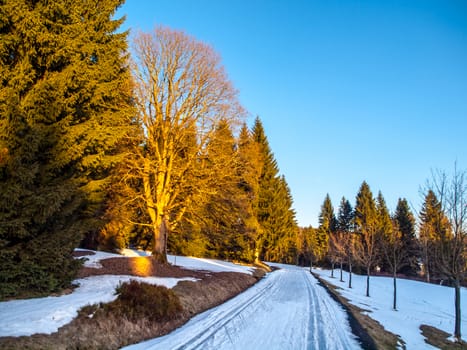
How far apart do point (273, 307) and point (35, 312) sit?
302 inches

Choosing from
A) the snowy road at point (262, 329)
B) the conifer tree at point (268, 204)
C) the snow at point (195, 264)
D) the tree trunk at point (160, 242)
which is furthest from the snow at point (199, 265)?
the conifer tree at point (268, 204)

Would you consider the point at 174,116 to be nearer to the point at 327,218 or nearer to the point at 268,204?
the point at 268,204

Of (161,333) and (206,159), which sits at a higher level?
(206,159)

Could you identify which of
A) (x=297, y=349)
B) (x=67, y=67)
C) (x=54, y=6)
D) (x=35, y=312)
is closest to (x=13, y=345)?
(x=35, y=312)

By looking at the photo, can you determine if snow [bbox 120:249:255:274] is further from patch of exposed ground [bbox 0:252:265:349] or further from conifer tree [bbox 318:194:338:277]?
conifer tree [bbox 318:194:338:277]

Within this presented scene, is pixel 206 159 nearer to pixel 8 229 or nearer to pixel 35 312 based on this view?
pixel 8 229

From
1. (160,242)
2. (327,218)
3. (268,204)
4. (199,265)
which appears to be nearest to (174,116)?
(160,242)

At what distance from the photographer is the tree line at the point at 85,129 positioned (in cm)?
738

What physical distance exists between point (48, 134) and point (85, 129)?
3.26ft

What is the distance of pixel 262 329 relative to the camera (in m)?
7.91

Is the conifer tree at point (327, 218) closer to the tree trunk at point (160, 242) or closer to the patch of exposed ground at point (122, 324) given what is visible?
the tree trunk at point (160, 242)

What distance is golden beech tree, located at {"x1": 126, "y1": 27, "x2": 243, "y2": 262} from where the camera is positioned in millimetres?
15547

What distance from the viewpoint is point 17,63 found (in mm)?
8148

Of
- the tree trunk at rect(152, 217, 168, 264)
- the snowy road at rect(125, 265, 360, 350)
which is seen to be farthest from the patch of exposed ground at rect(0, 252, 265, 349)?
the tree trunk at rect(152, 217, 168, 264)
